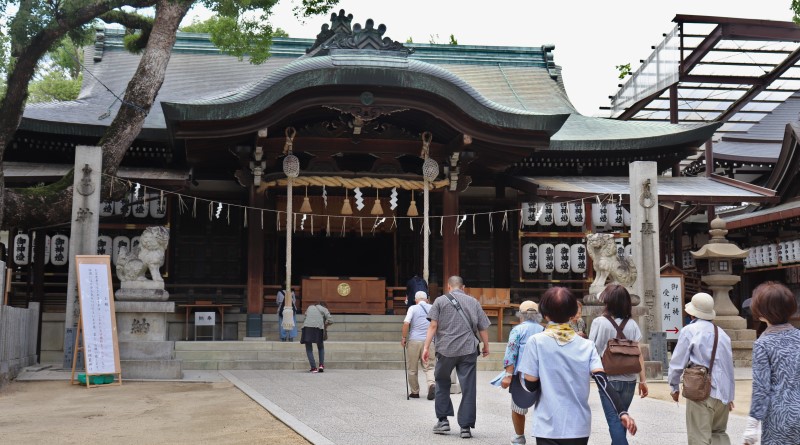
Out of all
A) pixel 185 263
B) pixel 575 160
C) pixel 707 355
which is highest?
pixel 575 160

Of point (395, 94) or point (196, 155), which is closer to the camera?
point (395, 94)

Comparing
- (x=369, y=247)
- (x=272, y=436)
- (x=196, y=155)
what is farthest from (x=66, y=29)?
(x=369, y=247)

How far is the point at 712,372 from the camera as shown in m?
5.66

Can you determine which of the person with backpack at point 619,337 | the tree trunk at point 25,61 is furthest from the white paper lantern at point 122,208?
the person with backpack at point 619,337

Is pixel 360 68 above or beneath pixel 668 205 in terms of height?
above

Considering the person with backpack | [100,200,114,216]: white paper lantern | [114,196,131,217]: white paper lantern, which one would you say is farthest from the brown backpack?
[100,200,114,216]: white paper lantern

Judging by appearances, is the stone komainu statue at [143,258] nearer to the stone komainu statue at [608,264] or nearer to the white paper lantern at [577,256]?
the stone komainu statue at [608,264]

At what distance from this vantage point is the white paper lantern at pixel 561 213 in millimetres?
19031

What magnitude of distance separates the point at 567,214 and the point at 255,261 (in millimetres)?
7095

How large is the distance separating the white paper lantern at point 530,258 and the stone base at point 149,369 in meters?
8.88

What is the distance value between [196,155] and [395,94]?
15.3ft

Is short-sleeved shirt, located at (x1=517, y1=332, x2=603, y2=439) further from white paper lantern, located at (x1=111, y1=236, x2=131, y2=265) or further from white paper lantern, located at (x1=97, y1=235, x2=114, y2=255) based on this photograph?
white paper lantern, located at (x1=97, y1=235, x2=114, y2=255)

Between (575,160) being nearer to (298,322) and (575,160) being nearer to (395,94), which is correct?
(395,94)

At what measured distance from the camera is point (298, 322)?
18.3m
